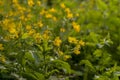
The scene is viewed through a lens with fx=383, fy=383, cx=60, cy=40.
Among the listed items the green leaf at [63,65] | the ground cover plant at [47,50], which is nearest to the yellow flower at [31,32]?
the ground cover plant at [47,50]

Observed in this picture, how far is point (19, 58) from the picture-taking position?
9.23ft

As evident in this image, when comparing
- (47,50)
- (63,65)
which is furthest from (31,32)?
(63,65)

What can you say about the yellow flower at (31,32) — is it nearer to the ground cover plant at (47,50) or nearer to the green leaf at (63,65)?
the ground cover plant at (47,50)

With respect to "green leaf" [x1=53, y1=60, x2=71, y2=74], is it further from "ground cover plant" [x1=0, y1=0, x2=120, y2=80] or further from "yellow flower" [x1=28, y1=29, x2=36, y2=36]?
"yellow flower" [x1=28, y1=29, x2=36, y2=36]

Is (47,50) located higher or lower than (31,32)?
lower

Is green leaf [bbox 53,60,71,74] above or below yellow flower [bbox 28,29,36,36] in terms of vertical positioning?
below

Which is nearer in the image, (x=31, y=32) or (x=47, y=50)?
(x=47, y=50)

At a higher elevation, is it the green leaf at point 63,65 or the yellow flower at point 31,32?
the yellow flower at point 31,32

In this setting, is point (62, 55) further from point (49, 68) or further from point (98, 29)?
point (98, 29)

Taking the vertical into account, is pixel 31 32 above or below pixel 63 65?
above

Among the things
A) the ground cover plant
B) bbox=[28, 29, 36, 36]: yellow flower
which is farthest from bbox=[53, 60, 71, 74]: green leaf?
bbox=[28, 29, 36, 36]: yellow flower

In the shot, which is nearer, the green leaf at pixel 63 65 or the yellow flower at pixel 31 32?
the green leaf at pixel 63 65

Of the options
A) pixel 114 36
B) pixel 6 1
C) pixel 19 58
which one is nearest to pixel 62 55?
pixel 19 58

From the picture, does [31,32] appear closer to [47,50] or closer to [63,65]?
[47,50]
